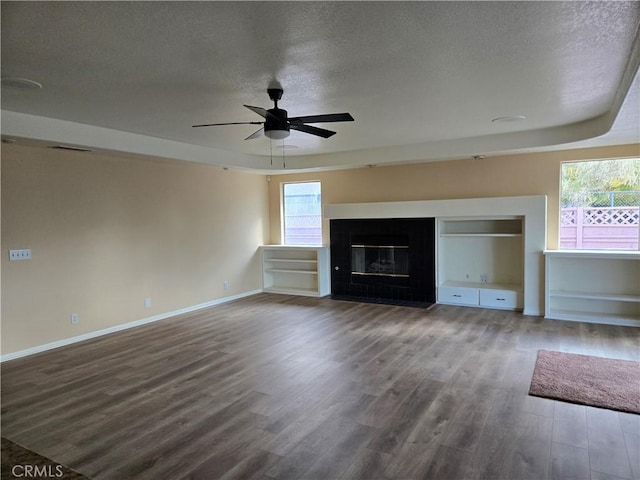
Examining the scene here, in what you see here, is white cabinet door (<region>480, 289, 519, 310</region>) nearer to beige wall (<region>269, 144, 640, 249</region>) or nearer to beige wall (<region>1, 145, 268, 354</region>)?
beige wall (<region>269, 144, 640, 249</region>)

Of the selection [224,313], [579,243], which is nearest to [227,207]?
[224,313]

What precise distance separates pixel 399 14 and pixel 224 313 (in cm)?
515

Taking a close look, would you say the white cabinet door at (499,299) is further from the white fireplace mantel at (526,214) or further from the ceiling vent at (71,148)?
the ceiling vent at (71,148)

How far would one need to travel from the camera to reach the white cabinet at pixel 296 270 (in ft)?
24.9

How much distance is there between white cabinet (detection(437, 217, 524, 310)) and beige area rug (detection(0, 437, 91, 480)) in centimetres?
554

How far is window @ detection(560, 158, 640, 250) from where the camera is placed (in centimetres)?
549

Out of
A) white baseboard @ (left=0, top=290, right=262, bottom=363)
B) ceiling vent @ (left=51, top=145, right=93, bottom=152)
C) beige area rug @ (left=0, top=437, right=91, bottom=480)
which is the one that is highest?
ceiling vent @ (left=51, top=145, right=93, bottom=152)

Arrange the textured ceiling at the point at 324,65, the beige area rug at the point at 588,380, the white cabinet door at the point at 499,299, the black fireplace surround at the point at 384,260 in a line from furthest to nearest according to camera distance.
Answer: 1. the black fireplace surround at the point at 384,260
2. the white cabinet door at the point at 499,299
3. the beige area rug at the point at 588,380
4. the textured ceiling at the point at 324,65

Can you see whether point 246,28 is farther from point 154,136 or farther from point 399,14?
point 154,136

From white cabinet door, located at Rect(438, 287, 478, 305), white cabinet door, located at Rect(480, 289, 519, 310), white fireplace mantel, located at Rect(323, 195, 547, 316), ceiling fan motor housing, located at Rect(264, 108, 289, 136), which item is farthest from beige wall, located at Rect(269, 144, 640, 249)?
ceiling fan motor housing, located at Rect(264, 108, 289, 136)

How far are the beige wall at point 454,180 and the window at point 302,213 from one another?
15cm

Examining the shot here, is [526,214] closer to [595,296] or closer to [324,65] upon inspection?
[595,296]

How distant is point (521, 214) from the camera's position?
584 cm

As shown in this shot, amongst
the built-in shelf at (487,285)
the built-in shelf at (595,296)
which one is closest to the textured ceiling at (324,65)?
the built-in shelf at (595,296)
